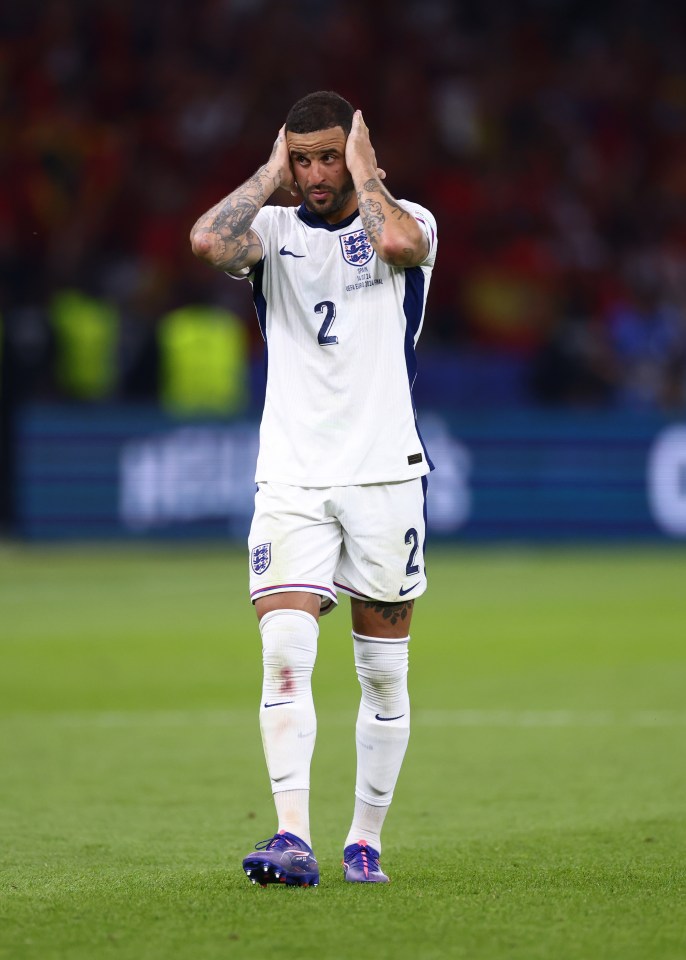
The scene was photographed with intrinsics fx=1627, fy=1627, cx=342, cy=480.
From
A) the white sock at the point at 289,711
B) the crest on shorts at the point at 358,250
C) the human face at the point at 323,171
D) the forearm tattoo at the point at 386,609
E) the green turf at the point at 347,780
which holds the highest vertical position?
the human face at the point at 323,171

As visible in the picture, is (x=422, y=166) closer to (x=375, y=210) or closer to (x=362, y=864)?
(x=375, y=210)

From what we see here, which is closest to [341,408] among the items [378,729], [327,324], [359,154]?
[327,324]

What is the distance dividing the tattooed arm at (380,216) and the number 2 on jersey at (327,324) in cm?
24

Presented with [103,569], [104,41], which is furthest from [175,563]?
[104,41]

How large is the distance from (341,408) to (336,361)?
0.14m

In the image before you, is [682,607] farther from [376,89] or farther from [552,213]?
[376,89]

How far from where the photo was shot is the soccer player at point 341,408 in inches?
185

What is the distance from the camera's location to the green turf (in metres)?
4.00

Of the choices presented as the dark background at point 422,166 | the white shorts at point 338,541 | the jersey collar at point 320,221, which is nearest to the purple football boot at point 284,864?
the white shorts at point 338,541

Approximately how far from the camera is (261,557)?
15.5ft

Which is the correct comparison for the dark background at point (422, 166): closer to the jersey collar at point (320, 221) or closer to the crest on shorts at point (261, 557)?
the jersey collar at point (320, 221)

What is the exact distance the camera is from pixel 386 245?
4.61 m

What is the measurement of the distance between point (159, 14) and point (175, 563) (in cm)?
839

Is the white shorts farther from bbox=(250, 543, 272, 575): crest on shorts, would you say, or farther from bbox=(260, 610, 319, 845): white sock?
bbox=(260, 610, 319, 845): white sock
